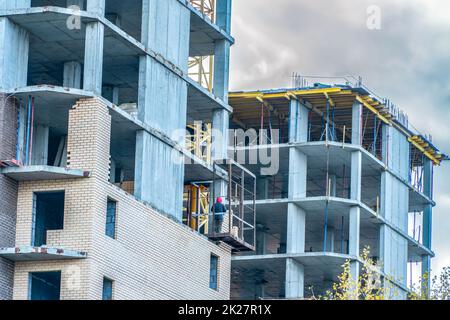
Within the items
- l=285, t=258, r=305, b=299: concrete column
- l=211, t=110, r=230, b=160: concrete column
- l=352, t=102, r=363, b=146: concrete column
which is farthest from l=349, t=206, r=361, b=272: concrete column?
l=211, t=110, r=230, b=160: concrete column

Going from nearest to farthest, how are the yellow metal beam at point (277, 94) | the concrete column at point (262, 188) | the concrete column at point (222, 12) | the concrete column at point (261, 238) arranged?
the concrete column at point (222, 12), the yellow metal beam at point (277, 94), the concrete column at point (261, 238), the concrete column at point (262, 188)

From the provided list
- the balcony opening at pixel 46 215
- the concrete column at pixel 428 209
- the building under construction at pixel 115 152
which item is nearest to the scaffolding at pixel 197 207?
the building under construction at pixel 115 152

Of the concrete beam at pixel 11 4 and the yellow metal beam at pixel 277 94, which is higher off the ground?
the yellow metal beam at pixel 277 94

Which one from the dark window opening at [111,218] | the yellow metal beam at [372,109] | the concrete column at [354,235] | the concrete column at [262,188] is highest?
the yellow metal beam at [372,109]

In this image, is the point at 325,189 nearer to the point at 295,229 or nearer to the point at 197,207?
the point at 295,229

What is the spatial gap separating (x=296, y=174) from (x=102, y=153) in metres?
35.2

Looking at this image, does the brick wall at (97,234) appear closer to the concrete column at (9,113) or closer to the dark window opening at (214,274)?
the concrete column at (9,113)

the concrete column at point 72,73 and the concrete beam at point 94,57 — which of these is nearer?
the concrete beam at point 94,57

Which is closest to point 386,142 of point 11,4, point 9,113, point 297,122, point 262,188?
point 297,122

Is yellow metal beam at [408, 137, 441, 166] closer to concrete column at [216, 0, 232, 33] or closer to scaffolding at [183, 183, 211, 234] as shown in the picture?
concrete column at [216, 0, 232, 33]

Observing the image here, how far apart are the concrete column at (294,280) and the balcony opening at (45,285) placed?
31.1m

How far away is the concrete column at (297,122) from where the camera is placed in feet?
281

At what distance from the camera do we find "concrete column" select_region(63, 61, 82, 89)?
2224 inches

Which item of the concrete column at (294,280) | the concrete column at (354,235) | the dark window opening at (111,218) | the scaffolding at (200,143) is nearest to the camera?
the dark window opening at (111,218)
